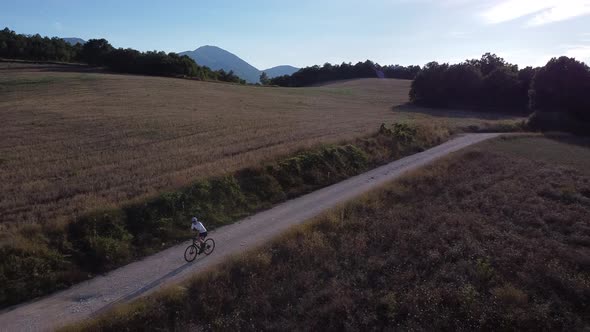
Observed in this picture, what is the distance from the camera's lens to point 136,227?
15539 mm

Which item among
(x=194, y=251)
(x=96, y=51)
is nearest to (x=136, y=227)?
(x=194, y=251)

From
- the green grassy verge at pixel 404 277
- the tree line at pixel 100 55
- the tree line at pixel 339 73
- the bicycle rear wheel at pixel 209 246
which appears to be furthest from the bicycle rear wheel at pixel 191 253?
the tree line at pixel 339 73

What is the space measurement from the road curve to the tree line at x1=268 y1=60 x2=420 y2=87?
4642 inches

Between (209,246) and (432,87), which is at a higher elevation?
(432,87)

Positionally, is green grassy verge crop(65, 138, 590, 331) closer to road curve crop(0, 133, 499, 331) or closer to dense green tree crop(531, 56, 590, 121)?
road curve crop(0, 133, 499, 331)

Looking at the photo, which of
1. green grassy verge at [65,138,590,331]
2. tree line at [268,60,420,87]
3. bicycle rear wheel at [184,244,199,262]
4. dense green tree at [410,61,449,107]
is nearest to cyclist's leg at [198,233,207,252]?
bicycle rear wheel at [184,244,199,262]

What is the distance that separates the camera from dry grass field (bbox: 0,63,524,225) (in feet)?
60.2

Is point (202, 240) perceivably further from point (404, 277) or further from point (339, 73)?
point (339, 73)

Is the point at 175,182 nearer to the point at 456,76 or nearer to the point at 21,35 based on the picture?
the point at 456,76

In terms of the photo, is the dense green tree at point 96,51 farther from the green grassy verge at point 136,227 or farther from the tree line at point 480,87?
the green grassy verge at point 136,227

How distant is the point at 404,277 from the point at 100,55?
92.0 metres

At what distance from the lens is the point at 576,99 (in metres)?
48.9

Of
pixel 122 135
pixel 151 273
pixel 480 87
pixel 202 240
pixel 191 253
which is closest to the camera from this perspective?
pixel 151 273

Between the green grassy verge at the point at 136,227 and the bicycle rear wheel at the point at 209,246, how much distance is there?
130 centimetres
